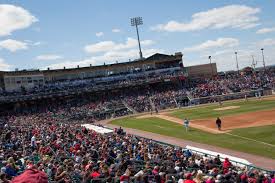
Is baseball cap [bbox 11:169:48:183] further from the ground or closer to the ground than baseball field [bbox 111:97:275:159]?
further from the ground

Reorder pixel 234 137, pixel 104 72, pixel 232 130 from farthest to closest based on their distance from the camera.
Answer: pixel 104 72 < pixel 232 130 < pixel 234 137

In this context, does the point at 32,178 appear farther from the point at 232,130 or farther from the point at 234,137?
the point at 232,130

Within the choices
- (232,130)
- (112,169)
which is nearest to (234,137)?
(232,130)

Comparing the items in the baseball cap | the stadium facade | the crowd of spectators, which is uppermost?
the stadium facade

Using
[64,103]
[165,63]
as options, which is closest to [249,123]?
[64,103]

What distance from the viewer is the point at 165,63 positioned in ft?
328

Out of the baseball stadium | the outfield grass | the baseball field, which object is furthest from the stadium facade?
the outfield grass

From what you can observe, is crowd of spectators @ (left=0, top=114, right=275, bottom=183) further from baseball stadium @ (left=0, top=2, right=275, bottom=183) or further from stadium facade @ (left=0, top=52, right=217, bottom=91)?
stadium facade @ (left=0, top=52, right=217, bottom=91)

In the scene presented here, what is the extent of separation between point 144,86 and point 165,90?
5.07 m

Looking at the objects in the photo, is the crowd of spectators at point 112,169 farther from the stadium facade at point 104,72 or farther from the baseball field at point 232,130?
the stadium facade at point 104,72

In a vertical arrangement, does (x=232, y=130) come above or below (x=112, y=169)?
below

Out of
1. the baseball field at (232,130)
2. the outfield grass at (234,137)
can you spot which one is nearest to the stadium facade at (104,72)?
the baseball field at (232,130)

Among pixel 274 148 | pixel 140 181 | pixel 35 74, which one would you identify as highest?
pixel 35 74

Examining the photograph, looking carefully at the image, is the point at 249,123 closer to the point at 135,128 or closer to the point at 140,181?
the point at 135,128
